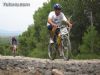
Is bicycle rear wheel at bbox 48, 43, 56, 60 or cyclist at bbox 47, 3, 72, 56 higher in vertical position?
cyclist at bbox 47, 3, 72, 56

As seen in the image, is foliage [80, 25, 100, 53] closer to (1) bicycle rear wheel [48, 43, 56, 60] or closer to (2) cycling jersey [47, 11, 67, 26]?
(1) bicycle rear wheel [48, 43, 56, 60]

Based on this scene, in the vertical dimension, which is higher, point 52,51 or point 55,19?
point 55,19

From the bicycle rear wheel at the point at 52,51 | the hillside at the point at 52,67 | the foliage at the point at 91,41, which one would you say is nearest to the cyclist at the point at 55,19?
the bicycle rear wheel at the point at 52,51

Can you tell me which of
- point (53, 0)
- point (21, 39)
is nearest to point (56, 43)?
point (53, 0)

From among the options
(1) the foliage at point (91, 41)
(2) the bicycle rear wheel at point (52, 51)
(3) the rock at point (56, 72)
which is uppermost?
(1) the foliage at point (91, 41)

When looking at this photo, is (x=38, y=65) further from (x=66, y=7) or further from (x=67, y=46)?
(x=66, y=7)

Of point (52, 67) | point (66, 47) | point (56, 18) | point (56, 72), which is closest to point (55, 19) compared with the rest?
point (56, 18)

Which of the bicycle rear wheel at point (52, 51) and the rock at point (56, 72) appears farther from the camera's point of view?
the bicycle rear wheel at point (52, 51)

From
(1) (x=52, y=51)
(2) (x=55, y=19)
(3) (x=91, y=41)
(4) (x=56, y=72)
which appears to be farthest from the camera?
(3) (x=91, y=41)

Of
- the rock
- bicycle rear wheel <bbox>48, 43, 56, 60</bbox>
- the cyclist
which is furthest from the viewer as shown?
bicycle rear wheel <bbox>48, 43, 56, 60</bbox>

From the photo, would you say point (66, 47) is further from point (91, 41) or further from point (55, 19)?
point (91, 41)

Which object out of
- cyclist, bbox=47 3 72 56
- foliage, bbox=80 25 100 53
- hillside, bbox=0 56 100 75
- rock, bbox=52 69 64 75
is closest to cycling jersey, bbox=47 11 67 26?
cyclist, bbox=47 3 72 56

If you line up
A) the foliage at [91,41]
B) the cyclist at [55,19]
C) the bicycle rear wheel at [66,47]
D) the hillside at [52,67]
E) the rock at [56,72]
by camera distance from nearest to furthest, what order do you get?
the rock at [56,72], the hillside at [52,67], the cyclist at [55,19], the bicycle rear wheel at [66,47], the foliage at [91,41]

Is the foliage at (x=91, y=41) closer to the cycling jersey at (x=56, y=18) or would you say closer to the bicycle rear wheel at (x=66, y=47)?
the bicycle rear wheel at (x=66, y=47)
